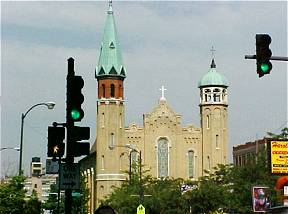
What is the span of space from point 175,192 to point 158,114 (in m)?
44.9

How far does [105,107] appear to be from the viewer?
118250mm

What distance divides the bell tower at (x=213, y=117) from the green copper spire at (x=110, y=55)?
15643 mm

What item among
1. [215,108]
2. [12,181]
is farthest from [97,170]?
[12,181]

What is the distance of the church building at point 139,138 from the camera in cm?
11525

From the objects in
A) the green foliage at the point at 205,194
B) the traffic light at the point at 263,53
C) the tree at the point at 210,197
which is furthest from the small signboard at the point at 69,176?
the tree at the point at 210,197

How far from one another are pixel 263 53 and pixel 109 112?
9959cm

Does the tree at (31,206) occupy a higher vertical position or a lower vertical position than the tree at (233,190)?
lower

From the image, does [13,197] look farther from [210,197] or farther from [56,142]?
[210,197]

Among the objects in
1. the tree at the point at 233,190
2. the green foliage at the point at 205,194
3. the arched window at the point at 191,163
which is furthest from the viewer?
the arched window at the point at 191,163

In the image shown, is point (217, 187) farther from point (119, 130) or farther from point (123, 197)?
point (119, 130)

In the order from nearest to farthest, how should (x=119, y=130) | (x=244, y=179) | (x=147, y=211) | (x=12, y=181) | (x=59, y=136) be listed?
(x=59, y=136), (x=12, y=181), (x=244, y=179), (x=147, y=211), (x=119, y=130)

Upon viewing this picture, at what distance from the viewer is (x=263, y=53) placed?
18.5 meters

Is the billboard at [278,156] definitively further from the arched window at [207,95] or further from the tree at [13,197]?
the arched window at [207,95]

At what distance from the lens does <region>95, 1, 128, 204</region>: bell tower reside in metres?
116
